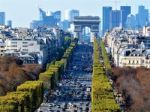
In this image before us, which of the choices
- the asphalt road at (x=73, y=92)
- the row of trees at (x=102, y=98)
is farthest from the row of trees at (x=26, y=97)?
the row of trees at (x=102, y=98)

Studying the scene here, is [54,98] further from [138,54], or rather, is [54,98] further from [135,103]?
[138,54]

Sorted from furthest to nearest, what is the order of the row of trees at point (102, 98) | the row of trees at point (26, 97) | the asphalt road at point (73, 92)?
the asphalt road at point (73, 92)
the row of trees at point (26, 97)
the row of trees at point (102, 98)

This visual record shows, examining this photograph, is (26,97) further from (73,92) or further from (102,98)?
(73,92)

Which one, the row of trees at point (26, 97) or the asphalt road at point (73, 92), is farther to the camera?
the asphalt road at point (73, 92)

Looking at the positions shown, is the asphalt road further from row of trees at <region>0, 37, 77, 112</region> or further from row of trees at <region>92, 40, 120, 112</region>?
row of trees at <region>92, 40, 120, 112</region>

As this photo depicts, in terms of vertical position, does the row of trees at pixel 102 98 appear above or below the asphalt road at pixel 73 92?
above

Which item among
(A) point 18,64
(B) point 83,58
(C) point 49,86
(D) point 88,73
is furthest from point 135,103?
(B) point 83,58

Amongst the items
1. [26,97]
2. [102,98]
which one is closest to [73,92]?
[102,98]

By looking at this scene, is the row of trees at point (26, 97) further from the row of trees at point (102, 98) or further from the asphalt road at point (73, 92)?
the row of trees at point (102, 98)

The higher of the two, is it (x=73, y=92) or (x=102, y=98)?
(x=102, y=98)

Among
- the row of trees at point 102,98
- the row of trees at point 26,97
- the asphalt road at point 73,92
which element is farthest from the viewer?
the asphalt road at point 73,92

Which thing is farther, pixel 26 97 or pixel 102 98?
pixel 102 98
